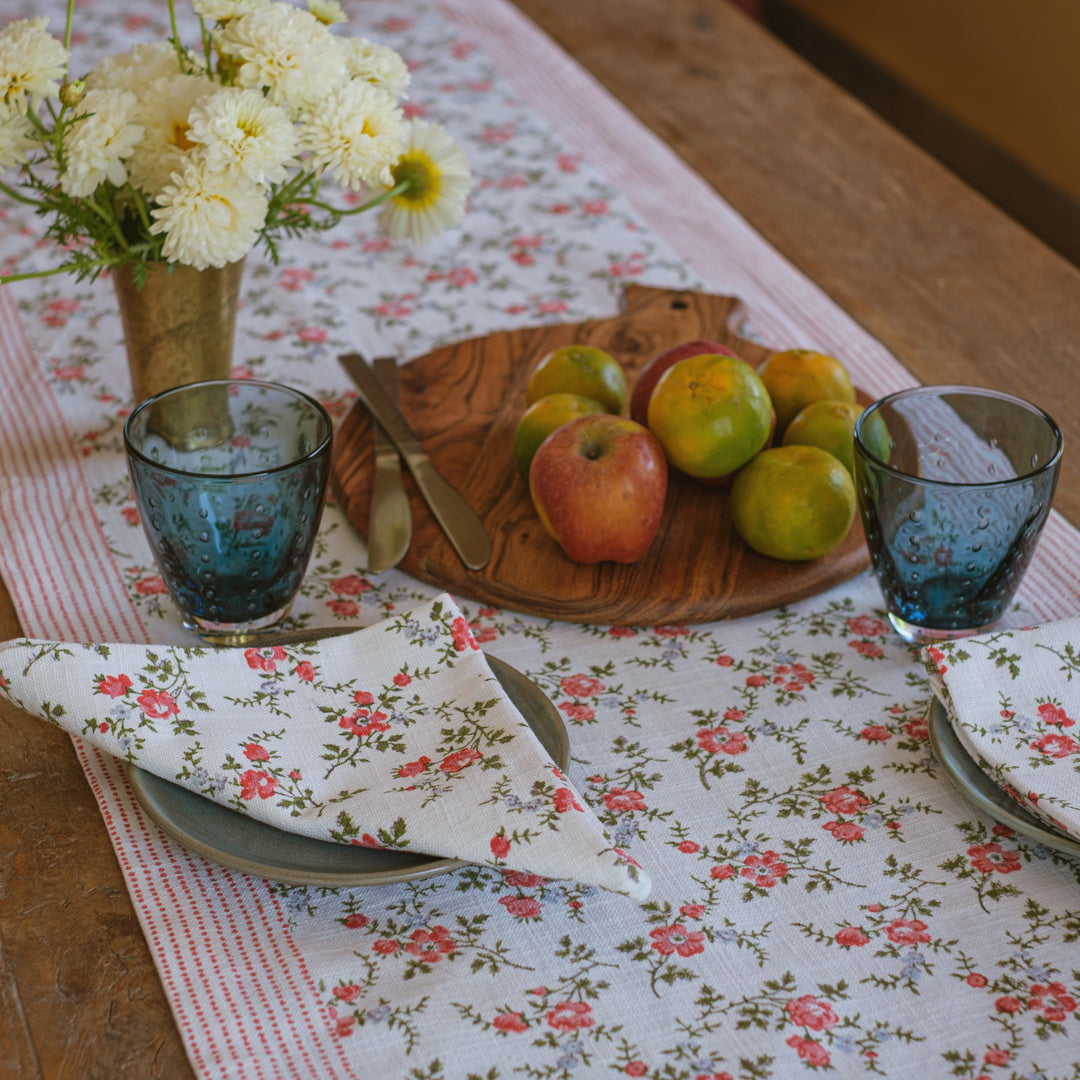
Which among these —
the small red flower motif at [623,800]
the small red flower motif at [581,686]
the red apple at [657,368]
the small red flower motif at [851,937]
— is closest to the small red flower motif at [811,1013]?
the small red flower motif at [851,937]

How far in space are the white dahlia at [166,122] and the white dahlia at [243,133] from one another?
0.10 feet

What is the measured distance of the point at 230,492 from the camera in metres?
0.76

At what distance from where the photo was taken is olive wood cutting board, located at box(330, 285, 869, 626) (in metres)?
0.88

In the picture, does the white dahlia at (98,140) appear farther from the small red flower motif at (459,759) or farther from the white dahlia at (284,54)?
the small red flower motif at (459,759)

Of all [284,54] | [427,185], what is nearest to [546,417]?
[427,185]

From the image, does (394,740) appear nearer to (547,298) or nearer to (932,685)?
(932,685)

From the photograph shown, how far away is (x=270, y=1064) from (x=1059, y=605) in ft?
1.99

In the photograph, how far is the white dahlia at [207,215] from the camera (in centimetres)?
79

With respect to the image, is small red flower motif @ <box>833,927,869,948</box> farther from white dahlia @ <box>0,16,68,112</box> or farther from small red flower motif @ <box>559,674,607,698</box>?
white dahlia @ <box>0,16,68,112</box>

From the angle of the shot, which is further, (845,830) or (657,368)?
(657,368)

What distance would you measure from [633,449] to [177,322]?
358mm

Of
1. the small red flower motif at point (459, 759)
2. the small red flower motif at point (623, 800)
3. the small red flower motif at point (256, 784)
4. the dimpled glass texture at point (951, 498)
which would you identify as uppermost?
the dimpled glass texture at point (951, 498)

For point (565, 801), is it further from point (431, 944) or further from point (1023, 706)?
point (1023, 706)

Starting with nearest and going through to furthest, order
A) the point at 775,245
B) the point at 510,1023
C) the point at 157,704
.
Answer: the point at 510,1023
the point at 157,704
the point at 775,245
